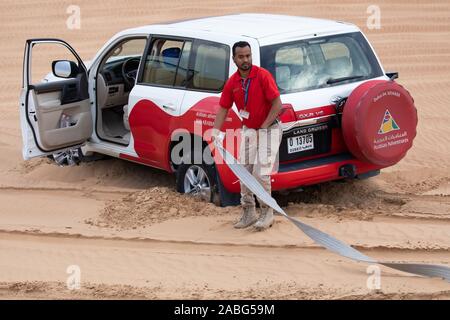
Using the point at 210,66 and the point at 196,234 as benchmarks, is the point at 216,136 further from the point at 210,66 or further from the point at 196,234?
the point at 210,66

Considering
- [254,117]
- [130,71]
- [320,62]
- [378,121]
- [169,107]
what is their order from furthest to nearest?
[130,71] < [169,107] < [320,62] < [378,121] < [254,117]

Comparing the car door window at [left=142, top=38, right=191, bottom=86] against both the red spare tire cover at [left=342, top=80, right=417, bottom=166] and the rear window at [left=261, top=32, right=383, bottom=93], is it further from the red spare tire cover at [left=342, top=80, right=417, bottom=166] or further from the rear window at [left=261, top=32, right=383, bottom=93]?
the red spare tire cover at [left=342, top=80, right=417, bottom=166]

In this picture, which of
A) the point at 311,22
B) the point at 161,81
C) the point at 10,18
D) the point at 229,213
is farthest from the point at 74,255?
the point at 10,18

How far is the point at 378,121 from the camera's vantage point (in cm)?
845

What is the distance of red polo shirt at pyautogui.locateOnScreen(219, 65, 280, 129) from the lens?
7.96m

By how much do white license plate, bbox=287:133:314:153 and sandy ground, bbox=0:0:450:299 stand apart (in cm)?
64

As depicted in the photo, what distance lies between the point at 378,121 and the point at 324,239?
5.13 ft

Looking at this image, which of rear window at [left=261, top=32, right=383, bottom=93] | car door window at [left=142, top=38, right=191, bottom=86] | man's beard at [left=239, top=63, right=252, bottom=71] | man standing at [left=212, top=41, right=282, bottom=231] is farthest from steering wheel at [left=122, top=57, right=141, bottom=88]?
→ man's beard at [left=239, top=63, right=252, bottom=71]

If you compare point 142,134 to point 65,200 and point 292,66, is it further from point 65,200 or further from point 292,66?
point 292,66

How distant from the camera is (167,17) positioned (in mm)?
19625

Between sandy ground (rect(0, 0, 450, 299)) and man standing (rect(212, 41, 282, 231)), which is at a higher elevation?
man standing (rect(212, 41, 282, 231))

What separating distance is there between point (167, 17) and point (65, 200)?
404 inches

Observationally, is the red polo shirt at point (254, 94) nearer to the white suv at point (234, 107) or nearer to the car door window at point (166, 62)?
the white suv at point (234, 107)

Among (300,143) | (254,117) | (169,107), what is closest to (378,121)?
(300,143)
